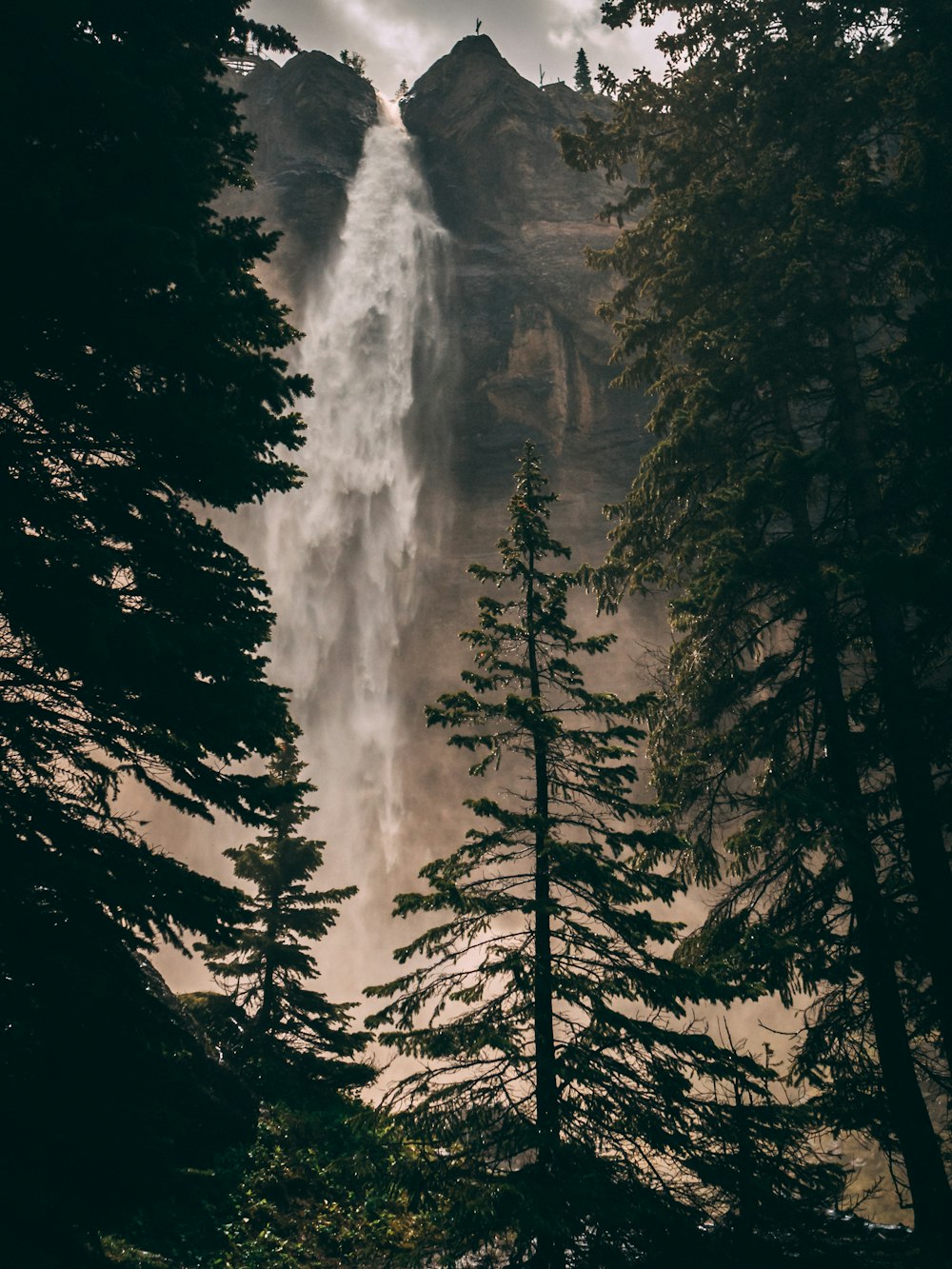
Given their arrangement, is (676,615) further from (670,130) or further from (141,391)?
(670,130)

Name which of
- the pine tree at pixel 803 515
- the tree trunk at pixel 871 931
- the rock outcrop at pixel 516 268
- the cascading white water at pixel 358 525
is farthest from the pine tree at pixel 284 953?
the rock outcrop at pixel 516 268

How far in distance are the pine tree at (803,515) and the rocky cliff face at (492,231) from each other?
27.5m

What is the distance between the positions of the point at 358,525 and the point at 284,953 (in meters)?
28.5

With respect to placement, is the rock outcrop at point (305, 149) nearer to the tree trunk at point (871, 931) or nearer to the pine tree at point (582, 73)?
the pine tree at point (582, 73)

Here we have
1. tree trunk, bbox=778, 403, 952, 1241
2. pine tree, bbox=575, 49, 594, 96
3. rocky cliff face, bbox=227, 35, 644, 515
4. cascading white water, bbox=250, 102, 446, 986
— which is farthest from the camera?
pine tree, bbox=575, 49, 594, 96

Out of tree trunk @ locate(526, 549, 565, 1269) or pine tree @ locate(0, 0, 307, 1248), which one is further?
tree trunk @ locate(526, 549, 565, 1269)

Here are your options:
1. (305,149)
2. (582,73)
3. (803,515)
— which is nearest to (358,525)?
(305,149)

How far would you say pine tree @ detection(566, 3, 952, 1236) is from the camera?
718cm

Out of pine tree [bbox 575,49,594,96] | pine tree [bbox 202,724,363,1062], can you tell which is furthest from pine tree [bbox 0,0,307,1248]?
pine tree [bbox 575,49,594,96]

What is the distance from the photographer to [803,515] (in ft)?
28.8

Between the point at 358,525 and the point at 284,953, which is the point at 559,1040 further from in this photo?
the point at 358,525

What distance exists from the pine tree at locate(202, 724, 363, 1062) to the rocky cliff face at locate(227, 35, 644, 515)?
27259 mm

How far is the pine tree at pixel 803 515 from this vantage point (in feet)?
23.6

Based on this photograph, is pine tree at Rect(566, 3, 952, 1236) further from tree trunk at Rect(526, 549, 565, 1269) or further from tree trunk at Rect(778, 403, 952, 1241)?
tree trunk at Rect(526, 549, 565, 1269)
